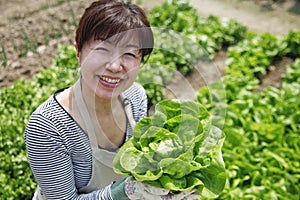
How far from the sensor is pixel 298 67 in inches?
175

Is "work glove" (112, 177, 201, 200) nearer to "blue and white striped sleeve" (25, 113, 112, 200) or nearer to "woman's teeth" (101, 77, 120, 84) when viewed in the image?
"blue and white striped sleeve" (25, 113, 112, 200)

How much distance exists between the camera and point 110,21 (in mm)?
1923

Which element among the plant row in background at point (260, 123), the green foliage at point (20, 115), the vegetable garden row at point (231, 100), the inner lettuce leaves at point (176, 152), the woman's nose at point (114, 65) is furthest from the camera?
the plant row in background at point (260, 123)

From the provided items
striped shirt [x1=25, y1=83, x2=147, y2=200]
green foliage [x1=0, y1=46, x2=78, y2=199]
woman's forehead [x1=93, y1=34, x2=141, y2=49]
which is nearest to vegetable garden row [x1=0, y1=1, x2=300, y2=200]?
green foliage [x1=0, y1=46, x2=78, y2=199]

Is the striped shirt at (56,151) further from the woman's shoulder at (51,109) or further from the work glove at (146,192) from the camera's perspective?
the work glove at (146,192)

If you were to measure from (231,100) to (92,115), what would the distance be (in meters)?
2.16

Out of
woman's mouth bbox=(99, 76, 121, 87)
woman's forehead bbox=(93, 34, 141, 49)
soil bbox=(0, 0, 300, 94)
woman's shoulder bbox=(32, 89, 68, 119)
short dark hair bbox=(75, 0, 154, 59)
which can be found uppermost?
short dark hair bbox=(75, 0, 154, 59)

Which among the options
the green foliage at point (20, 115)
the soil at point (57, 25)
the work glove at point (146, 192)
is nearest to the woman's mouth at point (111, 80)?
the work glove at point (146, 192)

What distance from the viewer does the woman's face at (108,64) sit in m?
1.93

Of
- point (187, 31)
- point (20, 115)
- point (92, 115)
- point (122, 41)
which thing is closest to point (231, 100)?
point (187, 31)

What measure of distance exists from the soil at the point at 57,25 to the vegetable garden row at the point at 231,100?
0.49 ft

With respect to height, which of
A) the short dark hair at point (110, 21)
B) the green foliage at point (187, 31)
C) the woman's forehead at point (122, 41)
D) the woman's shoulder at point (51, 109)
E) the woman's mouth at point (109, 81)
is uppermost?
the short dark hair at point (110, 21)

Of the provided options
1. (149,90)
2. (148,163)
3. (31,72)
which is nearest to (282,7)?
(149,90)

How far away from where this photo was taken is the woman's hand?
6.00ft
